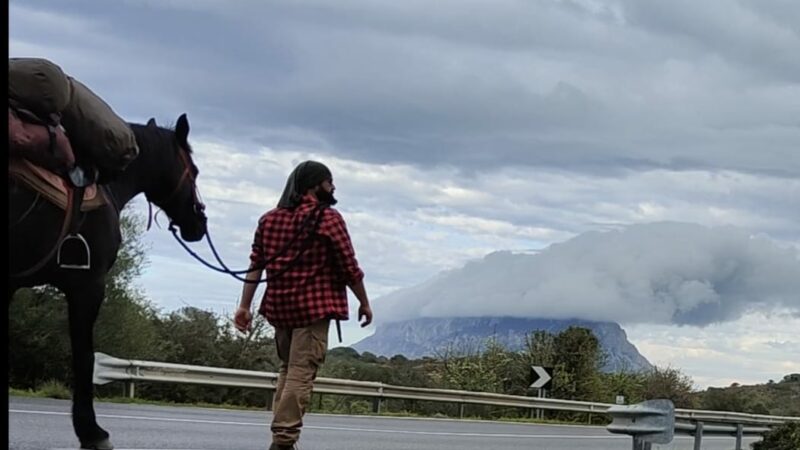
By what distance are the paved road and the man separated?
1417 mm

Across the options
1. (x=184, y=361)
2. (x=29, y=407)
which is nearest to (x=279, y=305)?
(x=29, y=407)

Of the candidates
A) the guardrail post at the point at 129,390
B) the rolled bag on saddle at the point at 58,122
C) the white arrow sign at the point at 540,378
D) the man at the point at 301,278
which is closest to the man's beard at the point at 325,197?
the man at the point at 301,278

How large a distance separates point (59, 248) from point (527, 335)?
27.7 m

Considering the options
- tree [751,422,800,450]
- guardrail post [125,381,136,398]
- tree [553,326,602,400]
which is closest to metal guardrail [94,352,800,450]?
guardrail post [125,381,136,398]

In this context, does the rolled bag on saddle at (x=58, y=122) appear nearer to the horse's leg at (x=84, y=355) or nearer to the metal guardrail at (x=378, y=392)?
the horse's leg at (x=84, y=355)

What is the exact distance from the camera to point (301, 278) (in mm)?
6332

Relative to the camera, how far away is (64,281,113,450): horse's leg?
5.42 m

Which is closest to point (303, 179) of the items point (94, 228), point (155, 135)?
point (155, 135)

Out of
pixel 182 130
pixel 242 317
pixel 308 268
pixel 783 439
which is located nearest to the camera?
pixel 182 130

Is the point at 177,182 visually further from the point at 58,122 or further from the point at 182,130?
the point at 58,122

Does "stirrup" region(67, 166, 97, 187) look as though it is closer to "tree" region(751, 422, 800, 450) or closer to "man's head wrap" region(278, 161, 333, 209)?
"man's head wrap" region(278, 161, 333, 209)

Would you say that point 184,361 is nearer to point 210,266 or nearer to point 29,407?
point 29,407

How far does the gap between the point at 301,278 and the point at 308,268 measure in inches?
2.5

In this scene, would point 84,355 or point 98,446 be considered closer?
point 84,355
